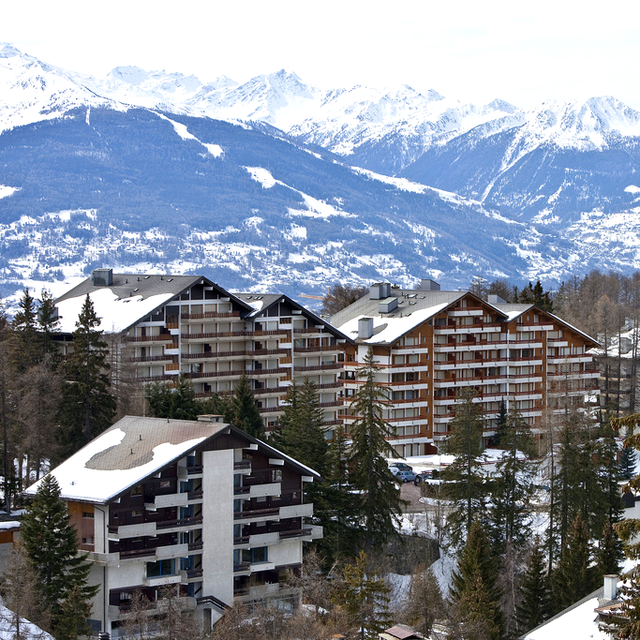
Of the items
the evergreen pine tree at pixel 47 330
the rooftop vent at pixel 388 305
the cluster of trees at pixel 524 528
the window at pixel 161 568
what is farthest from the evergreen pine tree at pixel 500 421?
the window at pixel 161 568

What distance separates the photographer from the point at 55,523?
200 feet

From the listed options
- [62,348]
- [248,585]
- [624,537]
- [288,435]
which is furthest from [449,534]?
[624,537]

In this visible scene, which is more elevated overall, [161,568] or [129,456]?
[129,456]

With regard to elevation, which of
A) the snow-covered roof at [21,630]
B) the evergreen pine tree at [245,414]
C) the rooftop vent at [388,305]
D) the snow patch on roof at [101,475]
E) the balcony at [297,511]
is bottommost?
the snow-covered roof at [21,630]

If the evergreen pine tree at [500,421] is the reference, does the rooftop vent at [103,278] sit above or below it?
above

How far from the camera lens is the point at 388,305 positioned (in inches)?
5025

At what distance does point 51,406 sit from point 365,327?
152ft

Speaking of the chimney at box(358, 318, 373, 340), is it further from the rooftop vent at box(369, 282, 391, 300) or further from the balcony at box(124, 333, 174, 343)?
the balcony at box(124, 333, 174, 343)

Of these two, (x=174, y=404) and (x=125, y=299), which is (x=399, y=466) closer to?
(x=174, y=404)

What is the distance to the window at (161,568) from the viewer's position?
65875 mm

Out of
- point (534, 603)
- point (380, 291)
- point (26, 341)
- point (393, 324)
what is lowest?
point (534, 603)

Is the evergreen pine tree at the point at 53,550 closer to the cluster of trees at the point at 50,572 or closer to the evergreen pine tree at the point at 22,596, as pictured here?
the cluster of trees at the point at 50,572

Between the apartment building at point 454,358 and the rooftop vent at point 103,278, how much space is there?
70.6 feet

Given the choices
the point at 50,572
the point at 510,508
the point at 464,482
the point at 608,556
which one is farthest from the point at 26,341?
the point at 608,556
